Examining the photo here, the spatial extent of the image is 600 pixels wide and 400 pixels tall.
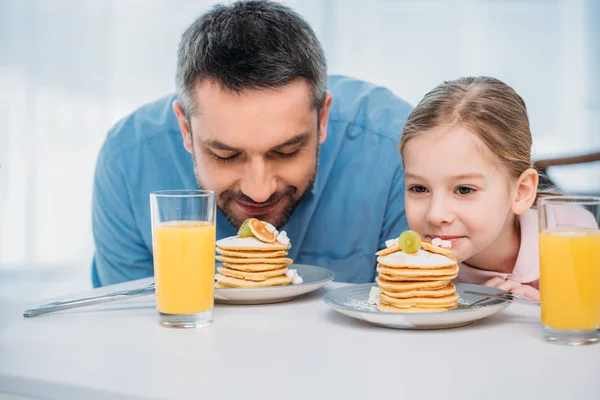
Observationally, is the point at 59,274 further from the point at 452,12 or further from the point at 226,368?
the point at 226,368

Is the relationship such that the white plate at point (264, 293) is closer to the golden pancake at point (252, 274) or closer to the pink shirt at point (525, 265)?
the golden pancake at point (252, 274)

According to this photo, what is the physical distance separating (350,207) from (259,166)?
0.55 m

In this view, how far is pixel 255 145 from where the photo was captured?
1800mm

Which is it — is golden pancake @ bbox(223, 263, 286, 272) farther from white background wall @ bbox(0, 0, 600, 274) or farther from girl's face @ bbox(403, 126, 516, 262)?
white background wall @ bbox(0, 0, 600, 274)

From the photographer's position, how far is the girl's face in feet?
5.18

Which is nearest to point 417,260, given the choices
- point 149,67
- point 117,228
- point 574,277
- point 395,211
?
point 574,277

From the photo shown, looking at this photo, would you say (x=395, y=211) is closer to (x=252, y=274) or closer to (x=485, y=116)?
(x=485, y=116)

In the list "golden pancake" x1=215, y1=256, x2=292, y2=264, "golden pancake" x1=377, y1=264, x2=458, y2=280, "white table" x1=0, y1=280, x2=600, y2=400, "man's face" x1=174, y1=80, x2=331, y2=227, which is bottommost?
"white table" x1=0, y1=280, x2=600, y2=400

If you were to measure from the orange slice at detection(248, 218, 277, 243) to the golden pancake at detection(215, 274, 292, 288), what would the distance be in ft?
0.24

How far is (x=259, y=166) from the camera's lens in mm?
1820

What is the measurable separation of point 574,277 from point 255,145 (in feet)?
3.04

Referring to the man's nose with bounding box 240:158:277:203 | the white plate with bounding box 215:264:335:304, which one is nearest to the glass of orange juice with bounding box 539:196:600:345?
the white plate with bounding box 215:264:335:304

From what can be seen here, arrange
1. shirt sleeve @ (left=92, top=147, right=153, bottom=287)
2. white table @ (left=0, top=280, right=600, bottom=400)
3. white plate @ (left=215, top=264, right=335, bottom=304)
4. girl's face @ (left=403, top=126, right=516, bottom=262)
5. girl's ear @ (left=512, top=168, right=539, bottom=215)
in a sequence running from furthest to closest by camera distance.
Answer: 1. shirt sleeve @ (left=92, top=147, right=153, bottom=287)
2. girl's ear @ (left=512, top=168, right=539, bottom=215)
3. girl's face @ (left=403, top=126, right=516, bottom=262)
4. white plate @ (left=215, top=264, right=335, bottom=304)
5. white table @ (left=0, top=280, right=600, bottom=400)

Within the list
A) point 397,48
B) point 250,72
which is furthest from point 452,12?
point 250,72
